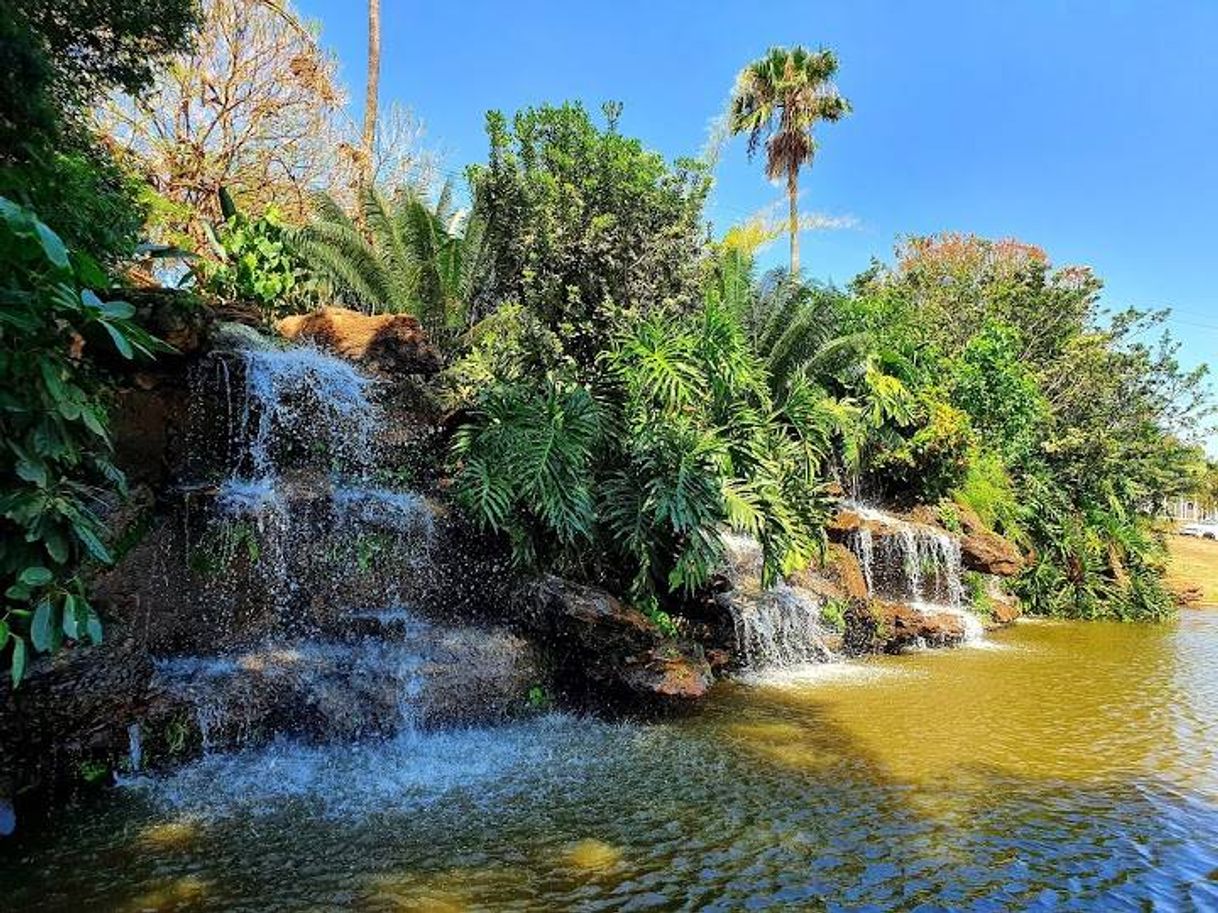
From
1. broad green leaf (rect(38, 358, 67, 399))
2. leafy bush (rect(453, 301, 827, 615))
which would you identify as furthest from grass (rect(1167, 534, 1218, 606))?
broad green leaf (rect(38, 358, 67, 399))

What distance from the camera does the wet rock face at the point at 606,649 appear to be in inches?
Answer: 294

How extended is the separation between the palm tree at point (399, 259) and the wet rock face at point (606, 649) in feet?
20.8

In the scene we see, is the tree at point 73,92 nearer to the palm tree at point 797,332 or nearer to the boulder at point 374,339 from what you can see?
the boulder at point 374,339

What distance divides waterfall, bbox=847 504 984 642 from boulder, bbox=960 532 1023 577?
1.01ft

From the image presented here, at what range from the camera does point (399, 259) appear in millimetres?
12641

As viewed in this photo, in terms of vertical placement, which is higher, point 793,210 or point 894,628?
point 793,210

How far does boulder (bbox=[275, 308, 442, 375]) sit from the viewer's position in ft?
29.9

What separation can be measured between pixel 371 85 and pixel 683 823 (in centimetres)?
1615

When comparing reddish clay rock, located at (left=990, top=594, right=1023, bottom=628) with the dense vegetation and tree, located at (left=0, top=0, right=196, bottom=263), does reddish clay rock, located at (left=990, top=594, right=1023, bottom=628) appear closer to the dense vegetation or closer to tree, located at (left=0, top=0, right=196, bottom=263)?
the dense vegetation

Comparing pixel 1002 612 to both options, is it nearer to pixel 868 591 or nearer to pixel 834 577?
pixel 868 591

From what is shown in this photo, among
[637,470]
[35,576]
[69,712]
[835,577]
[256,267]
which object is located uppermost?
[256,267]

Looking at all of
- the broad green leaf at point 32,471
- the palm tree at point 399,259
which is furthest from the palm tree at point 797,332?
the broad green leaf at point 32,471

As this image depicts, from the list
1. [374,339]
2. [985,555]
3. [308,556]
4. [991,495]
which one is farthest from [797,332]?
[308,556]

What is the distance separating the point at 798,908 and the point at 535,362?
343 inches
